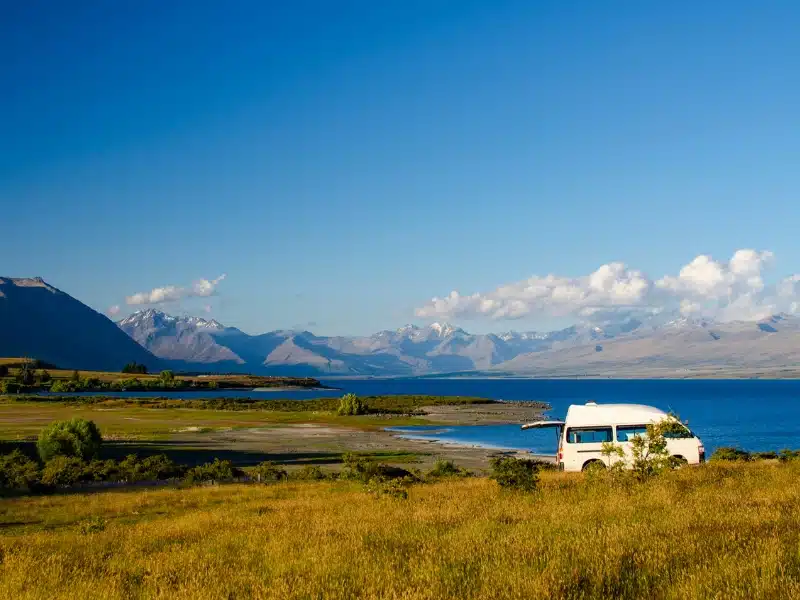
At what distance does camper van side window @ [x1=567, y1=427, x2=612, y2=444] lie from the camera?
29.7 meters

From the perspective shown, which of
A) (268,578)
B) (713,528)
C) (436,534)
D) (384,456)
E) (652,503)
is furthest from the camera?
(384,456)

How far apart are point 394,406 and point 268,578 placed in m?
147

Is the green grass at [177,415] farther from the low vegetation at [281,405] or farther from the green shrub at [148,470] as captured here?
the green shrub at [148,470]

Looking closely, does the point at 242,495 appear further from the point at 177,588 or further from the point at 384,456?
the point at 384,456

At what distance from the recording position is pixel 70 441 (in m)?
51.2

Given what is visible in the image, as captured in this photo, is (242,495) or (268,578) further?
(242,495)

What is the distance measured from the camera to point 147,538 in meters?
17.8

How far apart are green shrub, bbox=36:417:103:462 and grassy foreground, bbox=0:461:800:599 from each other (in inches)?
1145

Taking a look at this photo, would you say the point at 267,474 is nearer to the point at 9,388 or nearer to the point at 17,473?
the point at 17,473

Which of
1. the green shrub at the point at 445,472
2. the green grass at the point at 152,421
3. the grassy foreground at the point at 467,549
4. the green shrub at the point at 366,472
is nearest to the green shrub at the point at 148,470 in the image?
the green shrub at the point at 366,472

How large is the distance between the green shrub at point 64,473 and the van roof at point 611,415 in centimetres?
2718

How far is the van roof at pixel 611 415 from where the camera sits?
96.4ft

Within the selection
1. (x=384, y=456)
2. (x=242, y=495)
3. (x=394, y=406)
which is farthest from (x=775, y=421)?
(x=242, y=495)

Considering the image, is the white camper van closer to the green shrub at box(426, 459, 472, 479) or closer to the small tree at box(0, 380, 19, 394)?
the green shrub at box(426, 459, 472, 479)
